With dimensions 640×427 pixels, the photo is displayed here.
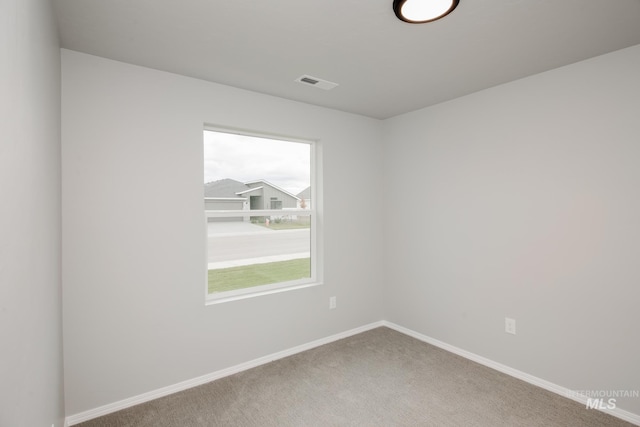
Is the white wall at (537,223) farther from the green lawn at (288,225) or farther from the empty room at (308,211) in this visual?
the green lawn at (288,225)

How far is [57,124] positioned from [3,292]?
1.65 meters

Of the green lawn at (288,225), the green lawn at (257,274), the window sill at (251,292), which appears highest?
the green lawn at (288,225)

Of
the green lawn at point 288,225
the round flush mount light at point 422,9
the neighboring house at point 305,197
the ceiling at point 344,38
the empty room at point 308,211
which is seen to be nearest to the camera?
the round flush mount light at point 422,9

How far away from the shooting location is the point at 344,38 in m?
2.11

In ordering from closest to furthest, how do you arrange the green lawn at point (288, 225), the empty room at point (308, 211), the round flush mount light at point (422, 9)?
the round flush mount light at point (422, 9), the empty room at point (308, 211), the green lawn at point (288, 225)

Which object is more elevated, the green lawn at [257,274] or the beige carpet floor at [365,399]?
the green lawn at [257,274]

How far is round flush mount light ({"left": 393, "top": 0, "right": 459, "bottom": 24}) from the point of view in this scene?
5.52ft

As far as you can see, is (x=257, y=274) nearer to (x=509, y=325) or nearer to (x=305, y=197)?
(x=305, y=197)

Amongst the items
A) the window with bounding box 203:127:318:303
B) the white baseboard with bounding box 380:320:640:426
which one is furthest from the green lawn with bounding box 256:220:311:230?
the white baseboard with bounding box 380:320:640:426

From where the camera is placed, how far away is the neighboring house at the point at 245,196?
3.00 meters

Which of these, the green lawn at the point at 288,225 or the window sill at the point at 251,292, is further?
the green lawn at the point at 288,225

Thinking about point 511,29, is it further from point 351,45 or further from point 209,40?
point 209,40

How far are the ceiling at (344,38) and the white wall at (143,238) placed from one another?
0.23 m

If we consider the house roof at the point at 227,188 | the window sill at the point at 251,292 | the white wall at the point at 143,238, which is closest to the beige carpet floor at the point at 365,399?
the white wall at the point at 143,238
